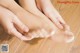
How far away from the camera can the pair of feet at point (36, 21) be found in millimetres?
674

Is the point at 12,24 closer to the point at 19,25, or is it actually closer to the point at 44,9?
the point at 19,25

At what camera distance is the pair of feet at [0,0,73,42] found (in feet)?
2.21

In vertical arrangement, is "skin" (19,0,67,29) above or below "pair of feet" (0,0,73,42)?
above

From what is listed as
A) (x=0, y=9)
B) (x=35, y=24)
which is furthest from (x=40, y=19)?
(x=0, y=9)

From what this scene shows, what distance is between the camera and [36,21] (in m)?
0.69

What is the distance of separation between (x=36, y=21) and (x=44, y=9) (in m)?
0.08

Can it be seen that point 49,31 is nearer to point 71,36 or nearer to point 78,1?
point 71,36

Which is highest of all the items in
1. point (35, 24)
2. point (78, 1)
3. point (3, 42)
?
point (78, 1)

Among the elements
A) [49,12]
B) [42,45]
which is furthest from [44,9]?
[42,45]

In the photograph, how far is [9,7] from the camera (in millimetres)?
708

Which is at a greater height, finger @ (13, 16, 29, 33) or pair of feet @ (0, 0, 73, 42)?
pair of feet @ (0, 0, 73, 42)

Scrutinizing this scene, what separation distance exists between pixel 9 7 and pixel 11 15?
4 centimetres

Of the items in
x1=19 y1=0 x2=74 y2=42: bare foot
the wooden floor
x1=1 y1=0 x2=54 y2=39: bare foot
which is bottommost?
the wooden floor

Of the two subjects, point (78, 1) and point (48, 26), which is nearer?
point (48, 26)
